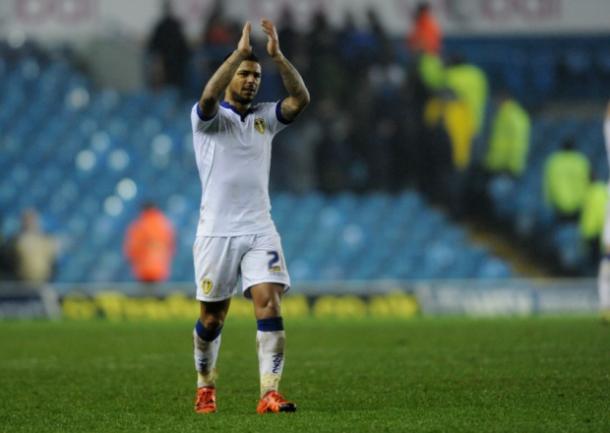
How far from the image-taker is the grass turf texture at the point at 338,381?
7875mm

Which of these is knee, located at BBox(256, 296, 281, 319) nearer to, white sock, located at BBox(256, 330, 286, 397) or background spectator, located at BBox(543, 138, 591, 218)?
white sock, located at BBox(256, 330, 286, 397)

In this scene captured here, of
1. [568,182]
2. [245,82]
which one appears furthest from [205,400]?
[568,182]

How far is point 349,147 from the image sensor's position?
86.1 ft

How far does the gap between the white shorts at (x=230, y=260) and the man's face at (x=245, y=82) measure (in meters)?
0.85

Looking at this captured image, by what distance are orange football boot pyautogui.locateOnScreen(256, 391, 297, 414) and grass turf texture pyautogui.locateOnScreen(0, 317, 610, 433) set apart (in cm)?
9

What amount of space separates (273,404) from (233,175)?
4.65ft

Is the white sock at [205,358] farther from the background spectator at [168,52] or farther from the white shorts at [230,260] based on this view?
the background spectator at [168,52]

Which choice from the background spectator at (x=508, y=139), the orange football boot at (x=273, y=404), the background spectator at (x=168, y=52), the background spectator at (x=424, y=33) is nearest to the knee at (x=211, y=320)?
the orange football boot at (x=273, y=404)

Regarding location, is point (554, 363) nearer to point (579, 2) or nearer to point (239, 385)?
point (239, 385)

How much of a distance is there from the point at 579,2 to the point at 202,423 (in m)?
20.9

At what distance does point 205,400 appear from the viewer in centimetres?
868

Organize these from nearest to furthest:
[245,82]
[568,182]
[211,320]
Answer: [245,82] → [211,320] → [568,182]

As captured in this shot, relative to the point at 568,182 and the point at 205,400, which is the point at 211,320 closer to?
the point at 205,400

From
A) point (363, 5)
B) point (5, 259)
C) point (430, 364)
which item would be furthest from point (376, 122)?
point (430, 364)
